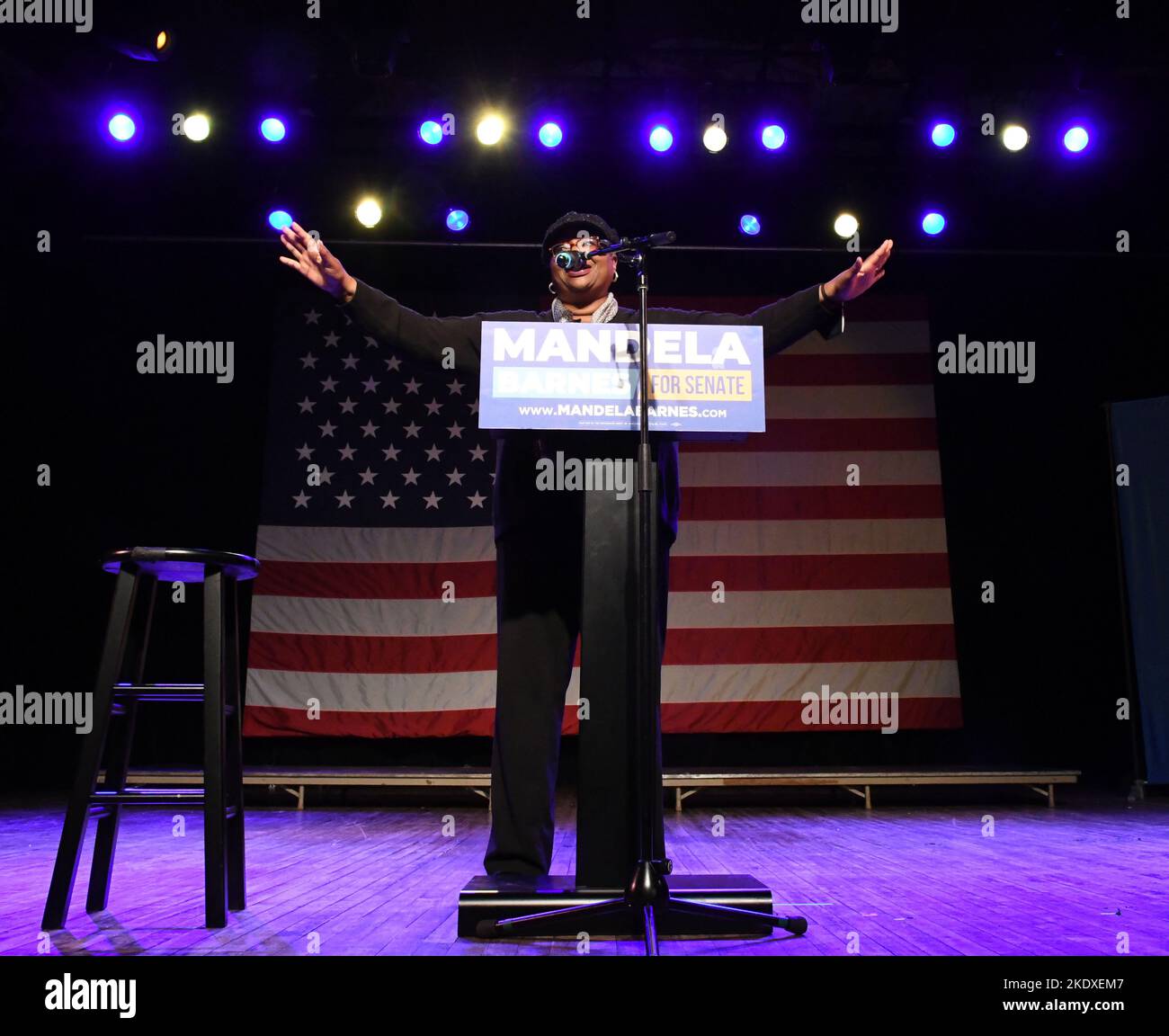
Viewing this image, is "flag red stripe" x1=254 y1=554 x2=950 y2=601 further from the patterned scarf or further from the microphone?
the microphone

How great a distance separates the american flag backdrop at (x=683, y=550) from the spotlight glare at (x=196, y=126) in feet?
4.64

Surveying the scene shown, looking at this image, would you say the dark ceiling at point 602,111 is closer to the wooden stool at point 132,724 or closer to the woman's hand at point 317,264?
the woman's hand at point 317,264

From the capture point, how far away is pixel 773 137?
16.9 feet

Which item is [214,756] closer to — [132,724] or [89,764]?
[89,764]

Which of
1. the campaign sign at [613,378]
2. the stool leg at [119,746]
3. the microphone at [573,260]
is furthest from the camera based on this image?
the stool leg at [119,746]

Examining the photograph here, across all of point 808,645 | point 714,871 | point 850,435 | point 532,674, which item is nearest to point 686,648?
point 808,645

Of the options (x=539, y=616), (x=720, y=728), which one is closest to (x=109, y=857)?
(x=539, y=616)

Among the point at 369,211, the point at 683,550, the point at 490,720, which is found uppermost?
the point at 369,211

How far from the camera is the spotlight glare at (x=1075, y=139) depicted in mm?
5039

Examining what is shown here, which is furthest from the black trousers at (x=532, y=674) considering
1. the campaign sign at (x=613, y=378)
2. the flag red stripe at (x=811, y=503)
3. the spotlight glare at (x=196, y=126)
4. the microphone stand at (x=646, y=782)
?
the spotlight glare at (x=196, y=126)

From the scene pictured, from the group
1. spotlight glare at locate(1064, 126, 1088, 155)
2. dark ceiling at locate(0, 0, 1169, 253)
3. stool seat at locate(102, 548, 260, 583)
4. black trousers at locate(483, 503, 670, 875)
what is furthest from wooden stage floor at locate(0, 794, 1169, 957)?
spotlight glare at locate(1064, 126, 1088, 155)

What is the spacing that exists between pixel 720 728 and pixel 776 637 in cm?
64

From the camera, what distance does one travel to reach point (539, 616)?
2086 millimetres

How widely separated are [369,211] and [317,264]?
3647mm
